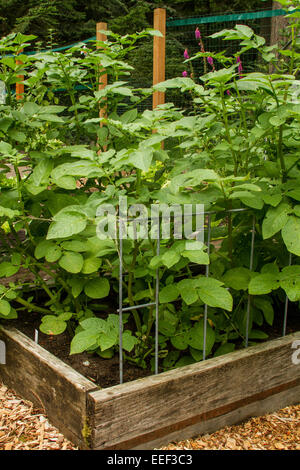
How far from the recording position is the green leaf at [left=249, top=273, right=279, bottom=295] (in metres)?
1.74

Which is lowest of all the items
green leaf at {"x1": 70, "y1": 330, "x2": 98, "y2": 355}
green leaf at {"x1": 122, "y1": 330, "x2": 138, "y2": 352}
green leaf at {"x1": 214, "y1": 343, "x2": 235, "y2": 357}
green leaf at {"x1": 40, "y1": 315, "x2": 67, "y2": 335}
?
green leaf at {"x1": 214, "y1": 343, "x2": 235, "y2": 357}

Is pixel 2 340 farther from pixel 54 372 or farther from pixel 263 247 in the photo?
pixel 263 247

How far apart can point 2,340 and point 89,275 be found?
43 cm

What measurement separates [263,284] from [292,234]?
223mm

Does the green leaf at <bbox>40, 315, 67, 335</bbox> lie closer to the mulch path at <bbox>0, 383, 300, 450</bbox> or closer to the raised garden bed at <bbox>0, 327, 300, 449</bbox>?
the raised garden bed at <bbox>0, 327, 300, 449</bbox>

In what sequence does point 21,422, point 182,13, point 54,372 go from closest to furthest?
point 54,372, point 21,422, point 182,13

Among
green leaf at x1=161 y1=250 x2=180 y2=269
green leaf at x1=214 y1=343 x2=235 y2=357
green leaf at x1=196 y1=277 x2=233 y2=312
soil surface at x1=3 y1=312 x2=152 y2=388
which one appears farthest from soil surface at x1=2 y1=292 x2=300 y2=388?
green leaf at x1=161 y1=250 x2=180 y2=269

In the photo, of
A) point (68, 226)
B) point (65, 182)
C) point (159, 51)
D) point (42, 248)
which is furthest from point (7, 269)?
point (159, 51)

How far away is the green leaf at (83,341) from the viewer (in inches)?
63.1

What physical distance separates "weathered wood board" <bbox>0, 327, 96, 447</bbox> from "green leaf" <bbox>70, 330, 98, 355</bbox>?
0.10 metres

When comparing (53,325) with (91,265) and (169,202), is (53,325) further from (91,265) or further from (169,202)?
(169,202)

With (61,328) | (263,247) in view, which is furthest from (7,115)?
(263,247)

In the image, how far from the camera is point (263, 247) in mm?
2084

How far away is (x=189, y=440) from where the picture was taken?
1.76 m
